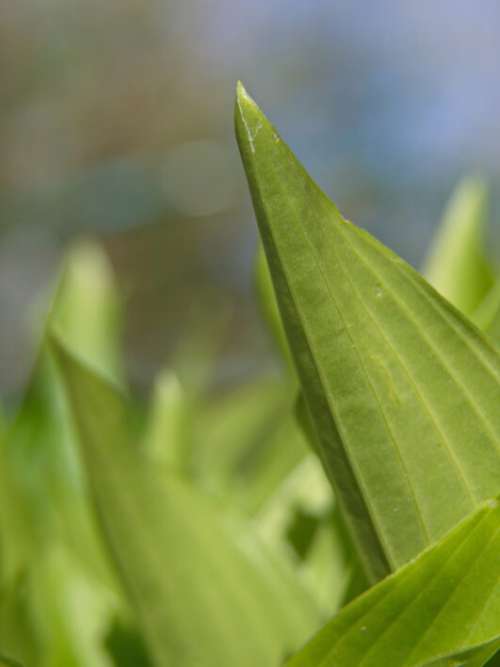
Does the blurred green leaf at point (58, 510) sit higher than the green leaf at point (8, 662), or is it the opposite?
the blurred green leaf at point (58, 510)

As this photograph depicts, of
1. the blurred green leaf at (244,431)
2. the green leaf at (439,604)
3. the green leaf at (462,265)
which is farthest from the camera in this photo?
the blurred green leaf at (244,431)

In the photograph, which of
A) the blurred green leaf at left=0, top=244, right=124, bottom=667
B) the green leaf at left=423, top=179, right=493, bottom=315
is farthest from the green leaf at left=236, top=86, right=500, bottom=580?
the green leaf at left=423, top=179, right=493, bottom=315

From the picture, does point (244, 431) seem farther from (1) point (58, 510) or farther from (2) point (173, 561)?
(2) point (173, 561)

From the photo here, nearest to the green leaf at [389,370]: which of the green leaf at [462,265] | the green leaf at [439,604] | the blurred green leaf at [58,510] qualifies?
the green leaf at [439,604]

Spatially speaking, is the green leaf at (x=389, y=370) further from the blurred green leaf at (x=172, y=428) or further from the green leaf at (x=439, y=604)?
the blurred green leaf at (x=172, y=428)

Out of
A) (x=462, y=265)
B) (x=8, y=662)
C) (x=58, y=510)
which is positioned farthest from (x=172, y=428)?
(x=8, y=662)
